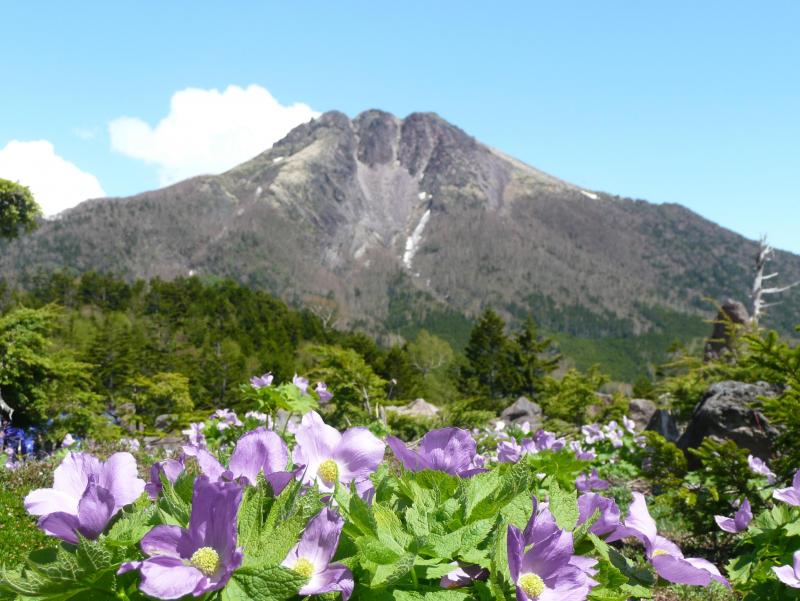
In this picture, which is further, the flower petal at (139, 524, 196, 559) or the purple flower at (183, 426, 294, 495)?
the purple flower at (183, 426, 294, 495)

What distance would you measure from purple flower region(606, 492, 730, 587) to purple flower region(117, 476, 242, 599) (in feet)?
2.62

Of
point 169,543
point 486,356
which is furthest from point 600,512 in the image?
point 486,356

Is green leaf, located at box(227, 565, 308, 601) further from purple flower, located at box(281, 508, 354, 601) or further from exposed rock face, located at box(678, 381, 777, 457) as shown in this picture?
exposed rock face, located at box(678, 381, 777, 457)

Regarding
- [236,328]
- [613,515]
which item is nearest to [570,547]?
[613,515]

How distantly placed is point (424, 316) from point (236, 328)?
134 m

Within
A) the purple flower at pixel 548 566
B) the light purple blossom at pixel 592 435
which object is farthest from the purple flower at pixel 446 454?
the light purple blossom at pixel 592 435

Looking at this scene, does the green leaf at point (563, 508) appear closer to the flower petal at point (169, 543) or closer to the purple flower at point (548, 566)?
the purple flower at point (548, 566)

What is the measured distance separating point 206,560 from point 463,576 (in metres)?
0.44

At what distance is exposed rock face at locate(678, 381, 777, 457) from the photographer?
6.66m

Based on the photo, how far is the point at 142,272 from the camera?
195m

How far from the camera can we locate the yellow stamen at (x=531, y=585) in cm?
96

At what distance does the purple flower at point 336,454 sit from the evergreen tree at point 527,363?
29.2 metres

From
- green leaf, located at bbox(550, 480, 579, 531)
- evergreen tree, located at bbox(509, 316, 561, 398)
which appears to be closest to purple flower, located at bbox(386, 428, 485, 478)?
green leaf, located at bbox(550, 480, 579, 531)

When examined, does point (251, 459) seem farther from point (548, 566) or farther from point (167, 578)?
point (548, 566)
